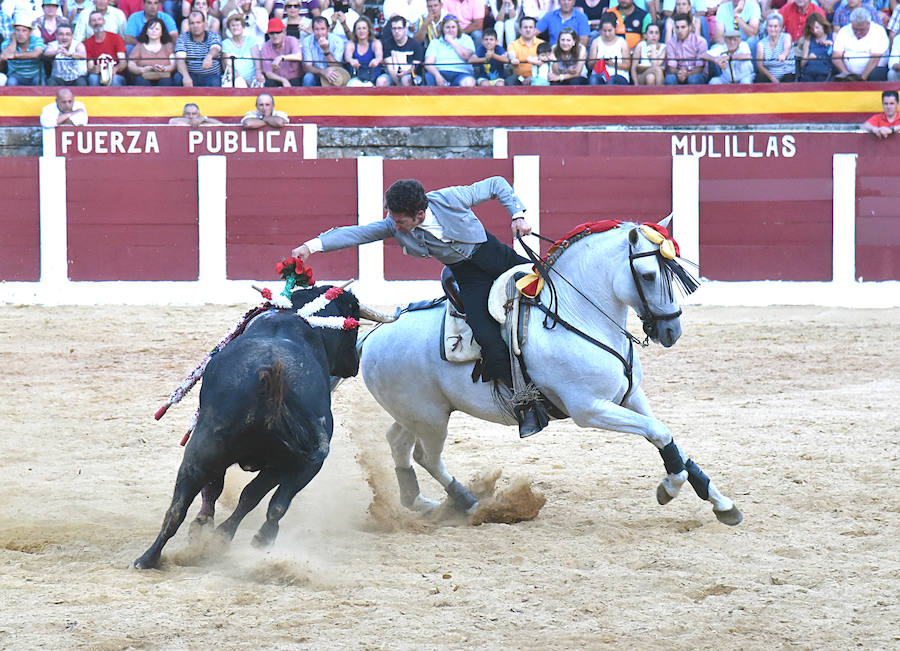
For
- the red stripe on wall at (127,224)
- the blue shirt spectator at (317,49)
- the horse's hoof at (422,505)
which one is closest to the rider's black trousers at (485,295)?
the horse's hoof at (422,505)

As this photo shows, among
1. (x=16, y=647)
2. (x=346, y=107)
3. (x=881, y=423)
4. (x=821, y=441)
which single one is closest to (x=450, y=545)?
(x=16, y=647)

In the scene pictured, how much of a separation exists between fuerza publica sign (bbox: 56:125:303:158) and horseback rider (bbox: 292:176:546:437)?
8.07 m

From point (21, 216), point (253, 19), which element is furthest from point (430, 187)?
point (21, 216)

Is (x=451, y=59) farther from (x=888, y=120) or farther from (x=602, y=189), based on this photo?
(x=888, y=120)

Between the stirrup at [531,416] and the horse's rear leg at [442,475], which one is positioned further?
the horse's rear leg at [442,475]

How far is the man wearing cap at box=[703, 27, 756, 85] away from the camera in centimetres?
1355

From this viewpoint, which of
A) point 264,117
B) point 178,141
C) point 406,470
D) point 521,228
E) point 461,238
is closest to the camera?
point 521,228

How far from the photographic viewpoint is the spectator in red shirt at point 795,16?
13625mm

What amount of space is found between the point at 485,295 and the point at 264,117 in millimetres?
8394

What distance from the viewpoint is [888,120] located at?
41.6 feet

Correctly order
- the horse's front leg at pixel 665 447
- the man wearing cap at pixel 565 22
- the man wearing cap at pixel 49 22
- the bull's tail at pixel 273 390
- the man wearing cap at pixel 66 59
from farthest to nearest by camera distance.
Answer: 1. the man wearing cap at pixel 565 22
2. the man wearing cap at pixel 49 22
3. the man wearing cap at pixel 66 59
4. the horse's front leg at pixel 665 447
5. the bull's tail at pixel 273 390

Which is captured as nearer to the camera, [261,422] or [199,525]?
[261,422]

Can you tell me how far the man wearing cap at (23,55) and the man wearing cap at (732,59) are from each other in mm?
7253

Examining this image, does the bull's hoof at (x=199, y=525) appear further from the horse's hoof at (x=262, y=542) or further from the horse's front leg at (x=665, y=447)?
the horse's front leg at (x=665, y=447)
